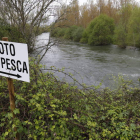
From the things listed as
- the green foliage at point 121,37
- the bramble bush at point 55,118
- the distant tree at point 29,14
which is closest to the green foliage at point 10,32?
the distant tree at point 29,14

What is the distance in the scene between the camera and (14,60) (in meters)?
1.74

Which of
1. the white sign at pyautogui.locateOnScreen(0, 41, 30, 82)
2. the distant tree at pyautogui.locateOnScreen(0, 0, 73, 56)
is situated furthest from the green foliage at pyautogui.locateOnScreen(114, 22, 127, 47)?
the white sign at pyautogui.locateOnScreen(0, 41, 30, 82)

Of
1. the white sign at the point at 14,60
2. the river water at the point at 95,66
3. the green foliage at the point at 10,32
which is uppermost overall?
the green foliage at the point at 10,32

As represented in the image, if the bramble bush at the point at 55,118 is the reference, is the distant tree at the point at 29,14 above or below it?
above

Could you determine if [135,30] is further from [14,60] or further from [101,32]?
[14,60]

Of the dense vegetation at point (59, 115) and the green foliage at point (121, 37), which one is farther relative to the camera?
the green foliage at point (121, 37)

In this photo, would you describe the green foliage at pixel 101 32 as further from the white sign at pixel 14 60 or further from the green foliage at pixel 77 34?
the white sign at pixel 14 60

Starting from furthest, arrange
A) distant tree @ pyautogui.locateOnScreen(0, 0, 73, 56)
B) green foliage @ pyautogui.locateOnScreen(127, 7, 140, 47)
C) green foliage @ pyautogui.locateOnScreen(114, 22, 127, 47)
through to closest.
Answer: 1. green foliage @ pyautogui.locateOnScreen(114, 22, 127, 47)
2. green foliage @ pyautogui.locateOnScreen(127, 7, 140, 47)
3. distant tree @ pyautogui.locateOnScreen(0, 0, 73, 56)

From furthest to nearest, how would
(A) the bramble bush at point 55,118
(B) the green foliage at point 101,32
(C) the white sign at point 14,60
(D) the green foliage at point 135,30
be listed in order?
(B) the green foliage at point 101,32, (D) the green foliage at point 135,30, (A) the bramble bush at point 55,118, (C) the white sign at point 14,60

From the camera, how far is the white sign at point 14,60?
5.51 ft

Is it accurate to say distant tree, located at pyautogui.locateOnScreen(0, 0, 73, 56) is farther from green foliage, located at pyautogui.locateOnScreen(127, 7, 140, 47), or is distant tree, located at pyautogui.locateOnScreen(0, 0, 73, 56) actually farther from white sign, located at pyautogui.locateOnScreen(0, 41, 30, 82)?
green foliage, located at pyautogui.locateOnScreen(127, 7, 140, 47)

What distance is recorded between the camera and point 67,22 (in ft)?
26.2

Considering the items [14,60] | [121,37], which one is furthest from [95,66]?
[121,37]

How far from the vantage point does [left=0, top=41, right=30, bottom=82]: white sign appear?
168 cm
